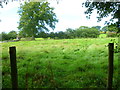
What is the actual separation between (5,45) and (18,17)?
2.20ft

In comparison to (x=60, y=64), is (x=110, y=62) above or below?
above

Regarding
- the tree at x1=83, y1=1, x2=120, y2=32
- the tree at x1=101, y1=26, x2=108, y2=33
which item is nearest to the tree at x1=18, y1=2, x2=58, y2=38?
the tree at x1=83, y1=1, x2=120, y2=32

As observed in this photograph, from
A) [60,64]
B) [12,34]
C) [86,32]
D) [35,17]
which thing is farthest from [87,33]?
[12,34]

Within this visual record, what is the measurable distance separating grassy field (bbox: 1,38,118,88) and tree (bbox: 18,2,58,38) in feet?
0.94

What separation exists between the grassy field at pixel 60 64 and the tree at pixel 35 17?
286 millimetres

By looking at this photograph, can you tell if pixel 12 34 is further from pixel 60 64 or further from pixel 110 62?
pixel 110 62

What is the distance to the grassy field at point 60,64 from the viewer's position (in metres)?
2.18

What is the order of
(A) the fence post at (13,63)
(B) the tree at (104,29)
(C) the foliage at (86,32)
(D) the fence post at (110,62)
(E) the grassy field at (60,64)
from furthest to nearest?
(C) the foliage at (86,32)
(B) the tree at (104,29)
(E) the grassy field at (60,64)
(D) the fence post at (110,62)
(A) the fence post at (13,63)

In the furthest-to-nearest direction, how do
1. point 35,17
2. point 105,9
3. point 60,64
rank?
point 60,64
point 105,9
point 35,17

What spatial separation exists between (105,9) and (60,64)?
1711 millimetres

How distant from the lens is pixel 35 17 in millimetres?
2404

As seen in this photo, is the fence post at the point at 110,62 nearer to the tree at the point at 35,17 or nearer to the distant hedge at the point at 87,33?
the distant hedge at the point at 87,33

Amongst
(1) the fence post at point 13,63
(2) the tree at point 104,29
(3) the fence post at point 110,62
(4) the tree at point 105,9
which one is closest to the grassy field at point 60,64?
(3) the fence post at point 110,62

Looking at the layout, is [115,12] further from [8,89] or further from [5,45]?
[8,89]
